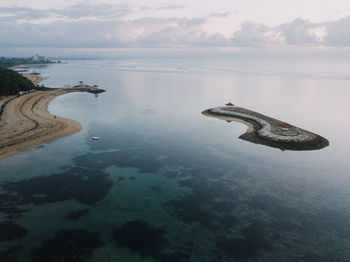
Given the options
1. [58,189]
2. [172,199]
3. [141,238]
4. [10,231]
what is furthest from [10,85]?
[141,238]

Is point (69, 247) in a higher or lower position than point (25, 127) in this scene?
lower

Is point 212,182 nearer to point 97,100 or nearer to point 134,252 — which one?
point 134,252

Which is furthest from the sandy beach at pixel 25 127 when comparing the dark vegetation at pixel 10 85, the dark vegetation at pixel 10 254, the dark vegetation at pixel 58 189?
the dark vegetation at pixel 10 254

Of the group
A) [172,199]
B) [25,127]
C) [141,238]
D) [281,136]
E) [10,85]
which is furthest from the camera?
[10,85]

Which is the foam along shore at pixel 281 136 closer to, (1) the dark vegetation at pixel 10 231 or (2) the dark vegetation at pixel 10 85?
(1) the dark vegetation at pixel 10 231

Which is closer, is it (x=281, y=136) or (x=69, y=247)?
(x=69, y=247)

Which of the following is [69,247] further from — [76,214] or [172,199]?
[172,199]

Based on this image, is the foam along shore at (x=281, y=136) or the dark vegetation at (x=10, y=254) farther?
the foam along shore at (x=281, y=136)

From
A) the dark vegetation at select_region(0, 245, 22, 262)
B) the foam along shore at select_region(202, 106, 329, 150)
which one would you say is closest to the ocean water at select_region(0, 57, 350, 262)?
the dark vegetation at select_region(0, 245, 22, 262)
